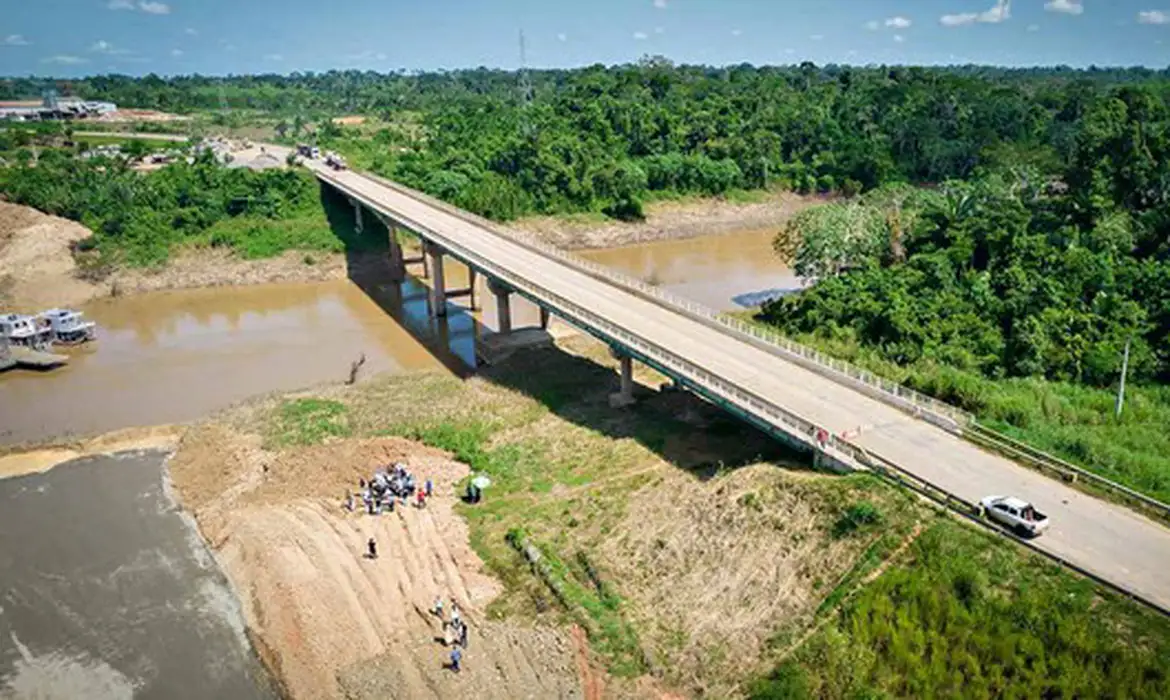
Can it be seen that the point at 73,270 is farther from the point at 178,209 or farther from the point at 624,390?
the point at 624,390

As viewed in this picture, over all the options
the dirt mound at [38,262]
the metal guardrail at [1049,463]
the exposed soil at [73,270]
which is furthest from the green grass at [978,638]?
the dirt mound at [38,262]

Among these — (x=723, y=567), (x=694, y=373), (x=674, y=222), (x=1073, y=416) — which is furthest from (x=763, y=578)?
(x=674, y=222)

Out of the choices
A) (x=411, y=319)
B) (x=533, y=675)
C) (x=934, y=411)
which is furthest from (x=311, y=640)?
(x=411, y=319)

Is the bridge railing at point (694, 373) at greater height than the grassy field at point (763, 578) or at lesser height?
greater

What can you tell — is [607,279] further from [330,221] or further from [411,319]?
[330,221]

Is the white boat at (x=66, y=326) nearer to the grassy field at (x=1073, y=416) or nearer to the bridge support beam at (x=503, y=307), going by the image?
the bridge support beam at (x=503, y=307)
